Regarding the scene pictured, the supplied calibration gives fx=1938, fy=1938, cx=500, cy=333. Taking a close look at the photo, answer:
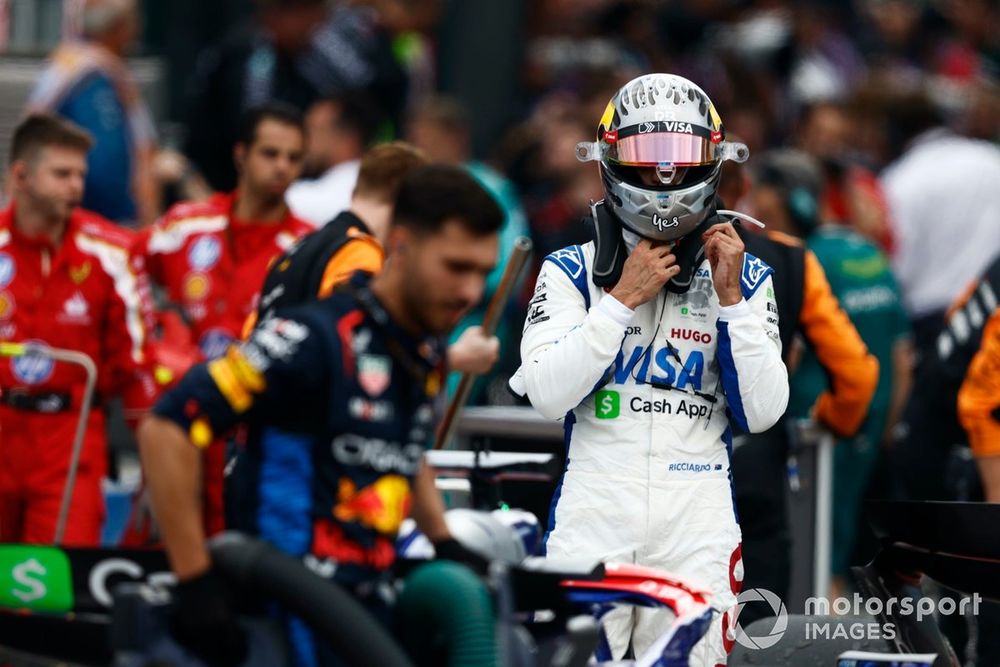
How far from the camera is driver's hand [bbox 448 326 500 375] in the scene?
7059 mm

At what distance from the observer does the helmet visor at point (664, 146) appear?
5840mm

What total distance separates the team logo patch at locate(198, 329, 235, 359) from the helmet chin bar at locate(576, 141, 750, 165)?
336 centimetres

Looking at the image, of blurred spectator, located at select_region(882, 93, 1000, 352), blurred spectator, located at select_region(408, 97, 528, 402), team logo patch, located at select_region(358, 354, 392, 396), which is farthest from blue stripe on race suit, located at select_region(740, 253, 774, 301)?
blurred spectator, located at select_region(882, 93, 1000, 352)

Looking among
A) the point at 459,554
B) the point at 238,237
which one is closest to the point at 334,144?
the point at 238,237

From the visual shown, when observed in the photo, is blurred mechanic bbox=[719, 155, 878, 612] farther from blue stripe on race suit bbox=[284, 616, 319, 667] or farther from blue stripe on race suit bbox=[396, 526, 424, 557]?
blue stripe on race suit bbox=[284, 616, 319, 667]

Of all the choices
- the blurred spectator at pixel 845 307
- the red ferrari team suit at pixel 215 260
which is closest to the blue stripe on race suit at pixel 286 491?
the red ferrari team suit at pixel 215 260

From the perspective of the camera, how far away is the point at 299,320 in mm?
4734

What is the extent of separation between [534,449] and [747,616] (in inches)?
76.3

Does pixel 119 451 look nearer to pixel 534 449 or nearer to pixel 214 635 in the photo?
pixel 534 449

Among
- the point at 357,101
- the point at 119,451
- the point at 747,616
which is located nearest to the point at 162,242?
the point at 119,451

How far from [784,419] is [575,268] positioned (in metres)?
2.21

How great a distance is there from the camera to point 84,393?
853cm

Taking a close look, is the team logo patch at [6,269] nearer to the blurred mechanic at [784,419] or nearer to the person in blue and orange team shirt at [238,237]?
the person in blue and orange team shirt at [238,237]

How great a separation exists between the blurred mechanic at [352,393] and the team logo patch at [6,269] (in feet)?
13.1
